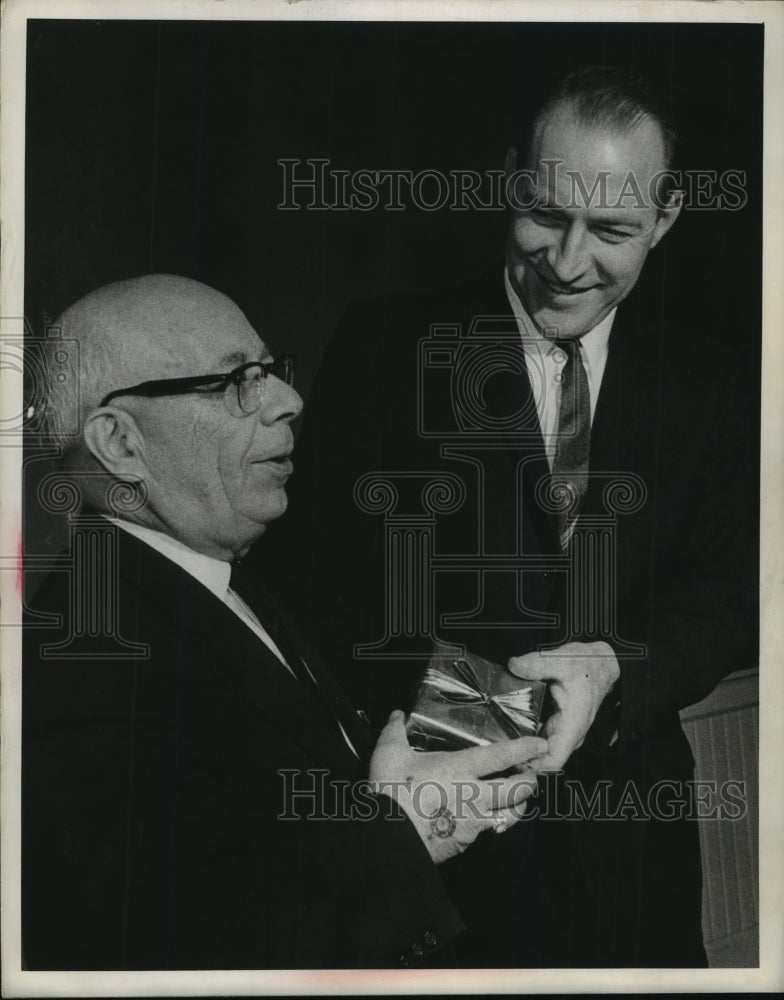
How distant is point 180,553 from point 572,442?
691 mm

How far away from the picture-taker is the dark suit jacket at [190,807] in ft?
5.98

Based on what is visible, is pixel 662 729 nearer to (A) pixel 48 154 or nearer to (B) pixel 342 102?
(B) pixel 342 102

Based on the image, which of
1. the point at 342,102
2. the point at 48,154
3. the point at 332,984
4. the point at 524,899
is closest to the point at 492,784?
the point at 524,899

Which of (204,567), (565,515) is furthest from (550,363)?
(204,567)

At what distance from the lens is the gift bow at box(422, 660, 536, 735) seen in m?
1.85

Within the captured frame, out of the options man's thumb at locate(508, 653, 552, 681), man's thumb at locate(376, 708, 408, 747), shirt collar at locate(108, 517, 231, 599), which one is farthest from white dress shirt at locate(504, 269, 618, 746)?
shirt collar at locate(108, 517, 231, 599)

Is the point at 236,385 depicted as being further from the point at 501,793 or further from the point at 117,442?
the point at 501,793

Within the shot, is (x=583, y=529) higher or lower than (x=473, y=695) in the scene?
higher

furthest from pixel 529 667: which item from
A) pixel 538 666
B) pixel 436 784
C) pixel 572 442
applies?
pixel 572 442

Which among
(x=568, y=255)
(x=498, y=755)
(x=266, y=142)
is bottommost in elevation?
(x=498, y=755)

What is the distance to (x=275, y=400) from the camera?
6.00ft

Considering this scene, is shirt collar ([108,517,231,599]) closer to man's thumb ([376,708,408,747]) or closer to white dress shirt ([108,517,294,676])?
white dress shirt ([108,517,294,676])

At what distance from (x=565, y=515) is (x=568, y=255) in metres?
0.44

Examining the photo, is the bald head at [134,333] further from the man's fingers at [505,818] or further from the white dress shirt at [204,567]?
the man's fingers at [505,818]
